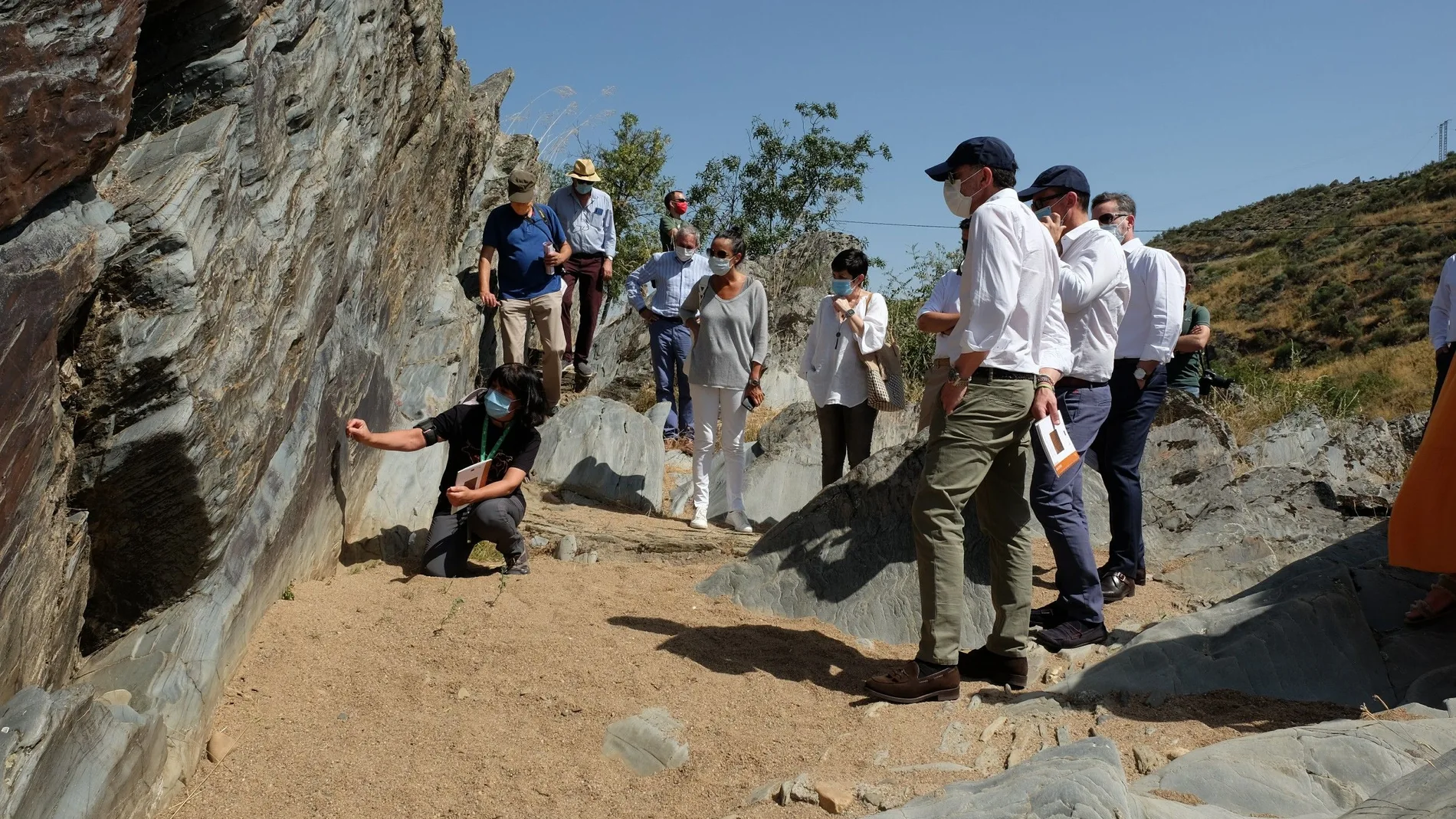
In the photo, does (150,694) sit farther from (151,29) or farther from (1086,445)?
(1086,445)

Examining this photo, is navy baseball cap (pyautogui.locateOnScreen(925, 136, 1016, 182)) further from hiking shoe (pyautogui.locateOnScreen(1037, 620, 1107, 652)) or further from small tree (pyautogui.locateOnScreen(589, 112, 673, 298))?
small tree (pyautogui.locateOnScreen(589, 112, 673, 298))

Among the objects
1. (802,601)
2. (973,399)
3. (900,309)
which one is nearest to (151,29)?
(973,399)

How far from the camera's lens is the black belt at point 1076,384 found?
5230mm

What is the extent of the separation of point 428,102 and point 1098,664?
18.1 feet

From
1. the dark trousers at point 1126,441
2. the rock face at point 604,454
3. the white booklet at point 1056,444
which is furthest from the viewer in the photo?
the rock face at point 604,454

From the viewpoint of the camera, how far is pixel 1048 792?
9.99ft

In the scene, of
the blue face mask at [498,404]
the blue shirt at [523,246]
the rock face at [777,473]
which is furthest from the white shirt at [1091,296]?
the blue shirt at [523,246]

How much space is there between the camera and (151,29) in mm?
4227

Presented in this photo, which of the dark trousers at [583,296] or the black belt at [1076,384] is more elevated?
the dark trousers at [583,296]

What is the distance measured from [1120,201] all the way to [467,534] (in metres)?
3.83

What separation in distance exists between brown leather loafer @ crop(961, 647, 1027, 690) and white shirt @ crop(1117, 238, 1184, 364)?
1.78 metres

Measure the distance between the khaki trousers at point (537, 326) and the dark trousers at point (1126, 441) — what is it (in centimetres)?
463

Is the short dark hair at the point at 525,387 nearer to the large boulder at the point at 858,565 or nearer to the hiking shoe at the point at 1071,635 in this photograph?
the large boulder at the point at 858,565

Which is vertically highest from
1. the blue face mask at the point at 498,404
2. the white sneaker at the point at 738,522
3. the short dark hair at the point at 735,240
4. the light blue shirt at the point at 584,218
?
the light blue shirt at the point at 584,218
